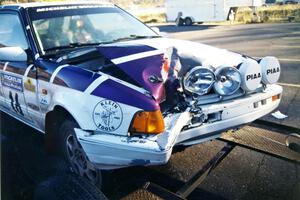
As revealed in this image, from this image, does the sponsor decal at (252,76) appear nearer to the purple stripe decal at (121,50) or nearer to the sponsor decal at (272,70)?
the sponsor decal at (272,70)

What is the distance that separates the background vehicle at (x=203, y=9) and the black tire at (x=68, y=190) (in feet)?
68.4

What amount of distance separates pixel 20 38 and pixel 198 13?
20.6m

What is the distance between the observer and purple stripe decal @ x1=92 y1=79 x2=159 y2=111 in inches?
98.0

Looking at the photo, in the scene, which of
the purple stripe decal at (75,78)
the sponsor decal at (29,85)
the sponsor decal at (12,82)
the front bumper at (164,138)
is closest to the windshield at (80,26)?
the sponsor decal at (29,85)

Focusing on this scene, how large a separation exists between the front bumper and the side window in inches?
63.8

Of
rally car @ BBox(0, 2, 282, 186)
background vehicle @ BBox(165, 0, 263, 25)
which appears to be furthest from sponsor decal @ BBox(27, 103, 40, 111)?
background vehicle @ BBox(165, 0, 263, 25)

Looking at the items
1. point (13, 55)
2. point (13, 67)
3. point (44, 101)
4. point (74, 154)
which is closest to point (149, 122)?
point (74, 154)

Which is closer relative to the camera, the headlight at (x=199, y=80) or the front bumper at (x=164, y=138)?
the front bumper at (x=164, y=138)

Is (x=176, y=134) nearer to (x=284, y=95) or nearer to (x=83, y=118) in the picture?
(x=83, y=118)

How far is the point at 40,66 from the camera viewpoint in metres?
3.32

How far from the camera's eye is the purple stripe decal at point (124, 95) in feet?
8.17

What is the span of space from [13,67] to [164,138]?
2.18 metres

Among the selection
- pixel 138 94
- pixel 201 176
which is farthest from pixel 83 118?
pixel 201 176

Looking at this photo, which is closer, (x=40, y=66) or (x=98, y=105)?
(x=98, y=105)
